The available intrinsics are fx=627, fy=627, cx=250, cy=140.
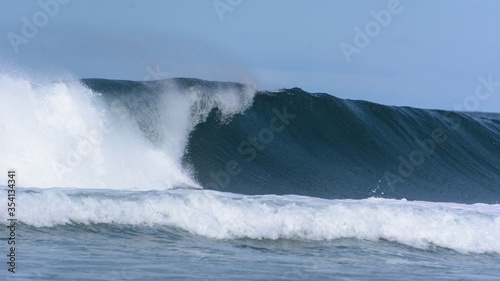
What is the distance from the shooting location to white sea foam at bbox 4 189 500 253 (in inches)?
271

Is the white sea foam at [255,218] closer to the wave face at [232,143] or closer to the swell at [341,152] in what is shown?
the wave face at [232,143]

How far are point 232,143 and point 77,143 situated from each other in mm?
3635

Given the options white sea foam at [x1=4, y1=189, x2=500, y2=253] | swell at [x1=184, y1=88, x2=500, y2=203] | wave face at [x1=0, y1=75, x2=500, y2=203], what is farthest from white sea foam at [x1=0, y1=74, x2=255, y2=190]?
white sea foam at [x1=4, y1=189, x2=500, y2=253]

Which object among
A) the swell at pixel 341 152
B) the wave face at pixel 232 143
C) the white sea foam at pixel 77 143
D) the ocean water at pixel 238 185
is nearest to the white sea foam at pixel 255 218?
the ocean water at pixel 238 185

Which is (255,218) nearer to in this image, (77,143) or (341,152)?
(77,143)

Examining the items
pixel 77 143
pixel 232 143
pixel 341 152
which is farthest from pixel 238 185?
pixel 341 152

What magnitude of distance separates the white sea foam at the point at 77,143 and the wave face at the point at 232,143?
2 centimetres

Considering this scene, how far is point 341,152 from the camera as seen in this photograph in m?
14.2

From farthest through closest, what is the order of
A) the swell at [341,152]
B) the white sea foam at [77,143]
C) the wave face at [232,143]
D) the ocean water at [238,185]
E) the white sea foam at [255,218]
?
the swell at [341,152] < the wave face at [232,143] < the white sea foam at [77,143] < the white sea foam at [255,218] < the ocean water at [238,185]

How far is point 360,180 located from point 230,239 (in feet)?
21.9

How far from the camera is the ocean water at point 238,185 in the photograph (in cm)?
568

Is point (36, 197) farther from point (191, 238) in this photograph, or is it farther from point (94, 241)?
point (191, 238)

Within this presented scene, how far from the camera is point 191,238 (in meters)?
6.53

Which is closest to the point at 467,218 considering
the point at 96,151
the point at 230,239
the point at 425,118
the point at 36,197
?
the point at 230,239
